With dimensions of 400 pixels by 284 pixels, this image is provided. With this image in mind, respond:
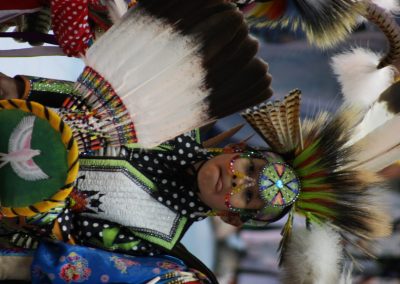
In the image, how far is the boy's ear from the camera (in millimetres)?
1119

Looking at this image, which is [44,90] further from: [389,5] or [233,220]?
[389,5]

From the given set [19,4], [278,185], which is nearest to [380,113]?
[278,185]

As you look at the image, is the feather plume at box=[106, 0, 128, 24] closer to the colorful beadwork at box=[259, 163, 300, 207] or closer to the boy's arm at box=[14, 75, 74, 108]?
the boy's arm at box=[14, 75, 74, 108]

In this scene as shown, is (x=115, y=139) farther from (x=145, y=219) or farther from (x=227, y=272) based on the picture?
(x=227, y=272)

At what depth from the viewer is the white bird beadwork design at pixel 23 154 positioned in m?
0.66

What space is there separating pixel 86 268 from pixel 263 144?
56 cm

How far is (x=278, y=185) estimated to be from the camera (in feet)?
3.47

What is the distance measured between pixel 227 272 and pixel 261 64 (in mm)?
562

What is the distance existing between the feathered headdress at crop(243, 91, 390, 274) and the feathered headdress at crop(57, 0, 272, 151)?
0.33m

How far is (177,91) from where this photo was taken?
0.77 metres

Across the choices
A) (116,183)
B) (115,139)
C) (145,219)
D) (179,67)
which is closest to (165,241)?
(145,219)

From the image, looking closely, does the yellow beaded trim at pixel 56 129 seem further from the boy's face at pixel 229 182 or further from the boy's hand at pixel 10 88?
the boy's face at pixel 229 182

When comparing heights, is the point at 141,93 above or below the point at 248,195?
above

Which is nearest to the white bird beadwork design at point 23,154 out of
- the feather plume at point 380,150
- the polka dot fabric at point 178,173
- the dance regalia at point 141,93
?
the dance regalia at point 141,93
